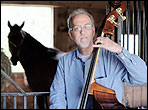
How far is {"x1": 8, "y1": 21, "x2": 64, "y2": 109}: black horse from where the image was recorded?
132 inches

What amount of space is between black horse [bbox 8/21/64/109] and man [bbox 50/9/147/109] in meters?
1.84

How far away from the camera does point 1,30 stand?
4668 mm

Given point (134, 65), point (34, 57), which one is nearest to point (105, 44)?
point (134, 65)

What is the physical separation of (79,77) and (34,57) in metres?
2.08

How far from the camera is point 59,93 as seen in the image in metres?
1.48

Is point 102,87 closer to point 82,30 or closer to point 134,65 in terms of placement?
point 134,65

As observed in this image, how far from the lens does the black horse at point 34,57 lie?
336 cm

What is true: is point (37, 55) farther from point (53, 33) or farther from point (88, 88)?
point (88, 88)

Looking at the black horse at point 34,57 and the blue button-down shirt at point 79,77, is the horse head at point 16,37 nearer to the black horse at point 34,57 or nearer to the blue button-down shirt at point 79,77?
the black horse at point 34,57

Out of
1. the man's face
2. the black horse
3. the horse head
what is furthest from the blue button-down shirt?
the horse head

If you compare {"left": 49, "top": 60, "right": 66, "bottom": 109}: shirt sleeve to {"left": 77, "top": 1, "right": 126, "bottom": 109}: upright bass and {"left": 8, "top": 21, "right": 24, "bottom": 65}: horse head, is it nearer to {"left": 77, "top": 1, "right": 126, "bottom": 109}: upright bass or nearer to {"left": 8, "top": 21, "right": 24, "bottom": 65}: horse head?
{"left": 77, "top": 1, "right": 126, "bottom": 109}: upright bass

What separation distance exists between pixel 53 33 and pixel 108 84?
11.0 feet

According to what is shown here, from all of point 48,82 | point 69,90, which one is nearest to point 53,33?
point 48,82

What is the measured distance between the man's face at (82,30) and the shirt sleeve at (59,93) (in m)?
0.23
